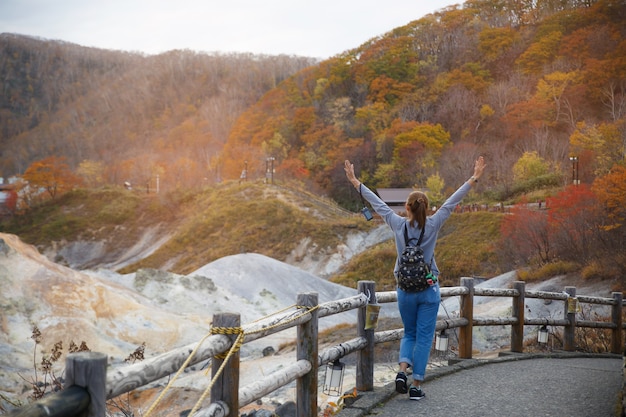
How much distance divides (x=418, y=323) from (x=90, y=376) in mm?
3814

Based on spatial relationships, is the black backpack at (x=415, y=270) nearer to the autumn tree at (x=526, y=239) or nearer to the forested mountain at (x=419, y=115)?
the autumn tree at (x=526, y=239)

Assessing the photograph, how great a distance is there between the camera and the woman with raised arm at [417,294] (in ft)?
18.7

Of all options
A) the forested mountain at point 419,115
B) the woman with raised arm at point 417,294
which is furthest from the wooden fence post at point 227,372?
the forested mountain at point 419,115

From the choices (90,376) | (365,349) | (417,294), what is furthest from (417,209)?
(90,376)

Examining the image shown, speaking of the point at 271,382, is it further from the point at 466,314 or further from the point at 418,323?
the point at 466,314

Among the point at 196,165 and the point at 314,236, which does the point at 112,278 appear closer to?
the point at 314,236

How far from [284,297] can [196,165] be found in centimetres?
7129

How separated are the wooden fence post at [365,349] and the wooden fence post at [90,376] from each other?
158 inches

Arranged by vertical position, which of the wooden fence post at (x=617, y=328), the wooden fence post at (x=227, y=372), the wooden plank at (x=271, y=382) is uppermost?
the wooden fence post at (x=227, y=372)

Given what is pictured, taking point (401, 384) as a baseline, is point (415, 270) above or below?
above

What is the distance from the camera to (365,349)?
634 cm

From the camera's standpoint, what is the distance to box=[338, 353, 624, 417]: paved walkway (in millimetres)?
5793

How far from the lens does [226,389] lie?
3.93 metres

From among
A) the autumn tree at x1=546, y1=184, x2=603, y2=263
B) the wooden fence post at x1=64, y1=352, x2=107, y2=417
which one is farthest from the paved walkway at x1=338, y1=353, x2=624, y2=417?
the autumn tree at x1=546, y1=184, x2=603, y2=263
